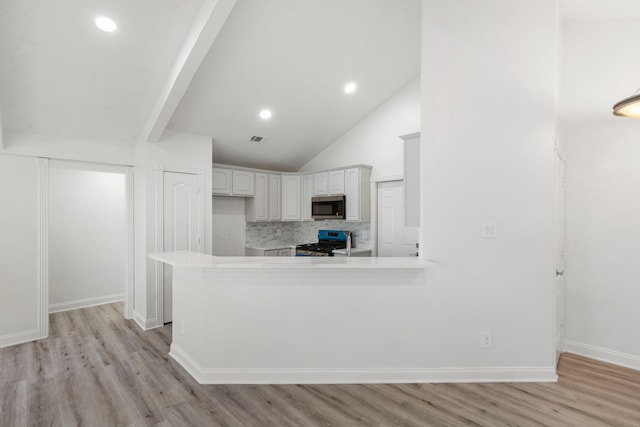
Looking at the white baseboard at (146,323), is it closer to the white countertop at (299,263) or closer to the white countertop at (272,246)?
the white countertop at (299,263)

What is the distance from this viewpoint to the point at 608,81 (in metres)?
3.03

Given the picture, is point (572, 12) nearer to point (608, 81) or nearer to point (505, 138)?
point (608, 81)

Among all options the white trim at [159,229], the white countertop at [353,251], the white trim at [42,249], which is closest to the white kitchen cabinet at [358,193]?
the white countertop at [353,251]

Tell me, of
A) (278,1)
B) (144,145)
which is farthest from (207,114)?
(278,1)

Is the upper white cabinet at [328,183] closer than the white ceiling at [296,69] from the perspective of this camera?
Answer: No

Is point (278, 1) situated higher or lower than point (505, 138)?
higher

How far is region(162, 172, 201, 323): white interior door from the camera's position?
4.13 meters

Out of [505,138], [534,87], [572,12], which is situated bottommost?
[505,138]

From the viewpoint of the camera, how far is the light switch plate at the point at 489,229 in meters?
2.62

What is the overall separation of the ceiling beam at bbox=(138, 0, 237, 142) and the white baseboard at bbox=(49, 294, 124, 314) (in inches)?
119

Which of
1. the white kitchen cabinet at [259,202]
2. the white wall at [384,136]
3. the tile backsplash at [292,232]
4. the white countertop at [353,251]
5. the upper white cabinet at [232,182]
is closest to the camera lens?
the white wall at [384,136]

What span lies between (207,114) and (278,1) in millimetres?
1697

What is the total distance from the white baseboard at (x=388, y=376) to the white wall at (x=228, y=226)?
3.25 meters

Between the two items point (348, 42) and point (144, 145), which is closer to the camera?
point (348, 42)
